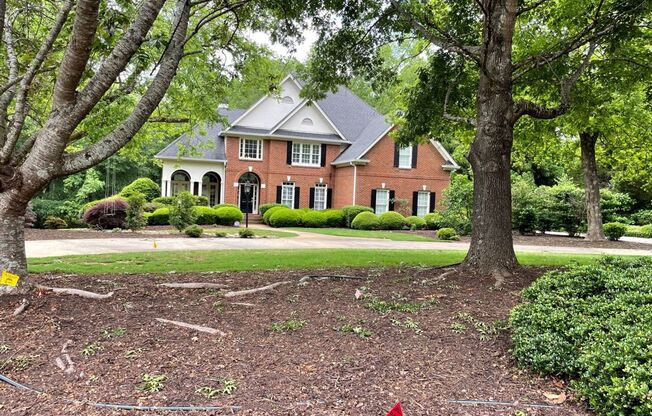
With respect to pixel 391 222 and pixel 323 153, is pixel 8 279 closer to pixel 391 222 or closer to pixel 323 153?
pixel 391 222

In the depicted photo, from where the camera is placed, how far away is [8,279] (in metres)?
4.91

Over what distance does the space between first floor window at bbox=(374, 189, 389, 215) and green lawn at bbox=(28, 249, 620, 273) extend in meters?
15.0

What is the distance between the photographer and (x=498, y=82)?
23.4ft

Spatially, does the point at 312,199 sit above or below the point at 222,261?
above

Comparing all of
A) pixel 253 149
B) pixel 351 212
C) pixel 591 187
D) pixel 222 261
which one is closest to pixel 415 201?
pixel 351 212

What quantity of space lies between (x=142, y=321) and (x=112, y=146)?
189 centimetres

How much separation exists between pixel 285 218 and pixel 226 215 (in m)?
3.01

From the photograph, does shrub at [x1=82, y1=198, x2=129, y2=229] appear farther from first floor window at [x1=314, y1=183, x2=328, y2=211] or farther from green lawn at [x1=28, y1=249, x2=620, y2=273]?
first floor window at [x1=314, y1=183, x2=328, y2=211]

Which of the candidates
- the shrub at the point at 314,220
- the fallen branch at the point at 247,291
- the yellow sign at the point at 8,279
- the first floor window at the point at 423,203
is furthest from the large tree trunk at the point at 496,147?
the first floor window at the point at 423,203

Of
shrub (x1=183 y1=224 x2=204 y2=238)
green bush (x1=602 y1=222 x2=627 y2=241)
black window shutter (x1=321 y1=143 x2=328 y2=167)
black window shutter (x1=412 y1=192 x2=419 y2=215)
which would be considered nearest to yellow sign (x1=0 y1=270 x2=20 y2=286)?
shrub (x1=183 y1=224 x2=204 y2=238)

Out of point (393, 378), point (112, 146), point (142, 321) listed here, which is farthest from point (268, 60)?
point (393, 378)

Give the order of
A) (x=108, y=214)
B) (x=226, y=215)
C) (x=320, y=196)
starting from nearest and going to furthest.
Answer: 1. (x=108, y=214)
2. (x=226, y=215)
3. (x=320, y=196)

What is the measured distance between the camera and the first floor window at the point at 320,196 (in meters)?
28.4

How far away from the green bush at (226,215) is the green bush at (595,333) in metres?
18.7
